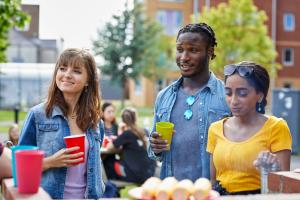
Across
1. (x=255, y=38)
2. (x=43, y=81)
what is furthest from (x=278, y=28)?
(x=43, y=81)

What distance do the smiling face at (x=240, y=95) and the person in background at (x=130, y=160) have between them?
15.6 ft

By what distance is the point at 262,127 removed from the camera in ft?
9.36

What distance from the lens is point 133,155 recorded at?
301 inches

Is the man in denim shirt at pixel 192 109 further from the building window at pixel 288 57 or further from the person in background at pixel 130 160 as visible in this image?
the building window at pixel 288 57

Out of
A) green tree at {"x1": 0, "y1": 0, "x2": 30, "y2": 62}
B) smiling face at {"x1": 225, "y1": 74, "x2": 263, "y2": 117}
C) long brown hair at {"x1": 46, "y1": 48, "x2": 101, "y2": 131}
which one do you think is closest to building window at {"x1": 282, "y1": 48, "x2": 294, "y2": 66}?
green tree at {"x1": 0, "y1": 0, "x2": 30, "y2": 62}

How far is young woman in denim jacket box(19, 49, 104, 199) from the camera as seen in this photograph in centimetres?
313

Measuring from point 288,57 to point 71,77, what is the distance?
4537 cm

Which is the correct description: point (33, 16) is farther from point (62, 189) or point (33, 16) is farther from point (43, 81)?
point (43, 81)

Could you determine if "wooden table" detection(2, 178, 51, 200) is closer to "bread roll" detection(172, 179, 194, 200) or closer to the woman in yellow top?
"bread roll" detection(172, 179, 194, 200)

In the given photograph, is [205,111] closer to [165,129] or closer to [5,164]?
[165,129]

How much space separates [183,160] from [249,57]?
30.8 meters

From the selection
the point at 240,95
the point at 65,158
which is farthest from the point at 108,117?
the point at 240,95

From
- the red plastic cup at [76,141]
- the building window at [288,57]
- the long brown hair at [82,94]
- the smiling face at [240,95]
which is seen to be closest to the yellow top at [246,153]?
the smiling face at [240,95]

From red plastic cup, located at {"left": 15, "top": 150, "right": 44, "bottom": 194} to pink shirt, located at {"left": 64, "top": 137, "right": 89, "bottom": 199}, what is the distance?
3.51 ft
